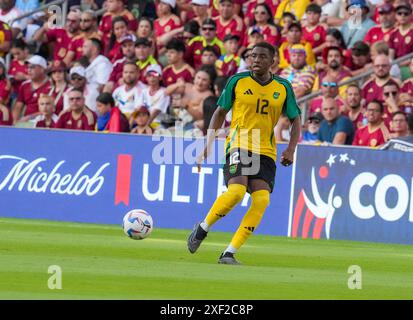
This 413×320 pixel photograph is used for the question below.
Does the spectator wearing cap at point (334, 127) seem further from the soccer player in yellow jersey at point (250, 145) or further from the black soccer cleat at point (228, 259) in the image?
the black soccer cleat at point (228, 259)

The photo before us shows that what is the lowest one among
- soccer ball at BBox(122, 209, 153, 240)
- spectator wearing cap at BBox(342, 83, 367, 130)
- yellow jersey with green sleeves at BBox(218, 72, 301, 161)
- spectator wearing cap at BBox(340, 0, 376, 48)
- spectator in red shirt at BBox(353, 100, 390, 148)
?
soccer ball at BBox(122, 209, 153, 240)

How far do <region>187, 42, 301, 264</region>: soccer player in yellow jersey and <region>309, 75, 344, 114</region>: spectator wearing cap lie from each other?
6886 millimetres

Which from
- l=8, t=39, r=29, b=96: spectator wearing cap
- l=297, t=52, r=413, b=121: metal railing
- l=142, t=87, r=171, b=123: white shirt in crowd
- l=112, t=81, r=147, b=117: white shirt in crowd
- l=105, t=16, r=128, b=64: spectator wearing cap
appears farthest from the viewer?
l=8, t=39, r=29, b=96: spectator wearing cap

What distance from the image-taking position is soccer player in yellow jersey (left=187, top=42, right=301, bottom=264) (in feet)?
42.6

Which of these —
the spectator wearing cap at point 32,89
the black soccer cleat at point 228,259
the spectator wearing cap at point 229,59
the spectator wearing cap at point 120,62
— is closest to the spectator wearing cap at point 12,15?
the spectator wearing cap at point 32,89

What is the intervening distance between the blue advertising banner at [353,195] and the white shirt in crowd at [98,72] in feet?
20.1

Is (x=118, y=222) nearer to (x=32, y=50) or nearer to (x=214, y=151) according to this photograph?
(x=214, y=151)

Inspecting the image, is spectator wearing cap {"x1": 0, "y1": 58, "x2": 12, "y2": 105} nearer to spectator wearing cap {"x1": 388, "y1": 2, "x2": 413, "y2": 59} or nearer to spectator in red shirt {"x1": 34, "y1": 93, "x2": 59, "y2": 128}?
spectator in red shirt {"x1": 34, "y1": 93, "x2": 59, "y2": 128}

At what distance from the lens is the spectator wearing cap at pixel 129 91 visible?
21969 mm

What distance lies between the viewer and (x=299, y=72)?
2173 centimetres

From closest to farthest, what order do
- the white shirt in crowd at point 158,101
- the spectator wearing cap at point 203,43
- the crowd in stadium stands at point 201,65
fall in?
the crowd in stadium stands at point 201,65 → the white shirt in crowd at point 158,101 → the spectator wearing cap at point 203,43

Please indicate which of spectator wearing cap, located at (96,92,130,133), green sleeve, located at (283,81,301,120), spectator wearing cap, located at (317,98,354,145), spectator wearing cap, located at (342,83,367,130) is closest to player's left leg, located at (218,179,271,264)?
green sleeve, located at (283,81,301,120)

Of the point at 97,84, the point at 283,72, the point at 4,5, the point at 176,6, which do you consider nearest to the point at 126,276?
the point at 283,72

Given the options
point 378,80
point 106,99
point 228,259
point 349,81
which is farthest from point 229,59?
point 228,259
